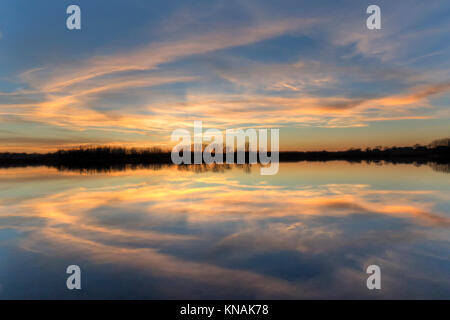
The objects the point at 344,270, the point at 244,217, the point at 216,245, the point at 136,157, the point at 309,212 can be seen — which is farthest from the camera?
the point at 136,157

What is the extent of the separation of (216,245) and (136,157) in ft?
445

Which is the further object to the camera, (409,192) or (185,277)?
(409,192)

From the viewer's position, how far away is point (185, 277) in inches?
228

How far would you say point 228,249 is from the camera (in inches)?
293

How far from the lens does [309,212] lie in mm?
11633

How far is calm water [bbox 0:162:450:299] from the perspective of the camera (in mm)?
5367

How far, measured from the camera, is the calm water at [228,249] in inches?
211
